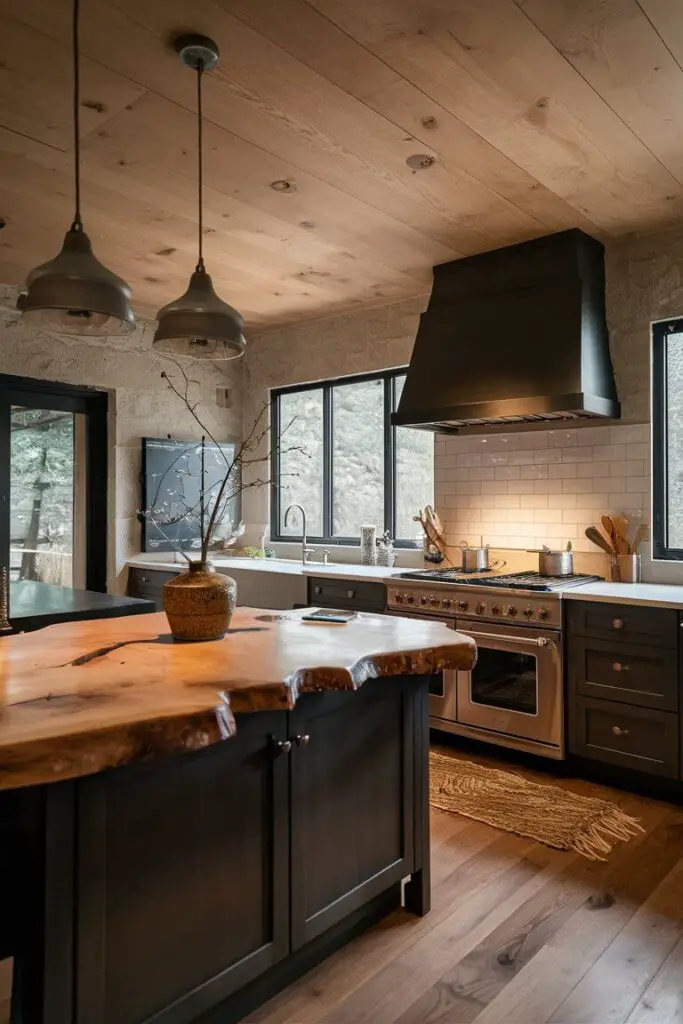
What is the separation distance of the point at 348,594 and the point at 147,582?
1.78m

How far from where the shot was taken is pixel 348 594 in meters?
4.50

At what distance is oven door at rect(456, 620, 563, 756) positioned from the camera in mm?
3625

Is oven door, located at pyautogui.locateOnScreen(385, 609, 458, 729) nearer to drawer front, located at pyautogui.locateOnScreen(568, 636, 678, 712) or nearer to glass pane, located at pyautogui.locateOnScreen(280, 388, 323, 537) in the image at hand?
drawer front, located at pyautogui.locateOnScreen(568, 636, 678, 712)

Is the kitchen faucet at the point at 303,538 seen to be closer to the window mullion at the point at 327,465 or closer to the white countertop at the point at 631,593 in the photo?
the window mullion at the point at 327,465

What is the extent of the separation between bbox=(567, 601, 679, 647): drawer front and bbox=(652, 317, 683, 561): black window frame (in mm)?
743

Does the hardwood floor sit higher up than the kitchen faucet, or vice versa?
the kitchen faucet

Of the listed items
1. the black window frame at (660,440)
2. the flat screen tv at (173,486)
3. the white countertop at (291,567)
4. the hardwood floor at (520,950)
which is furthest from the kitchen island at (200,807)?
the flat screen tv at (173,486)

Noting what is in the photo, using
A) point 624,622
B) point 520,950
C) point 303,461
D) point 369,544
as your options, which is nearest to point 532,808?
point 624,622

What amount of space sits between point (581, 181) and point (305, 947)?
Answer: 3.32 metres

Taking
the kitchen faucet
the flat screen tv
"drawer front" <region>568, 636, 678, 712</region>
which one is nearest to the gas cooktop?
"drawer front" <region>568, 636, 678, 712</region>

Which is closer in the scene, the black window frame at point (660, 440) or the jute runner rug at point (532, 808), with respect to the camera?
the jute runner rug at point (532, 808)

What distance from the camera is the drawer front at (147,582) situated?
17.4 ft

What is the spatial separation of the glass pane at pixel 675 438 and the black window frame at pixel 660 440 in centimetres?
2

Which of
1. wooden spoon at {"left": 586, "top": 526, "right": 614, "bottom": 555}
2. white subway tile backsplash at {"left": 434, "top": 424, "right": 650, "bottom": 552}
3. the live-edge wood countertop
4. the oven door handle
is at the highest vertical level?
white subway tile backsplash at {"left": 434, "top": 424, "right": 650, "bottom": 552}
